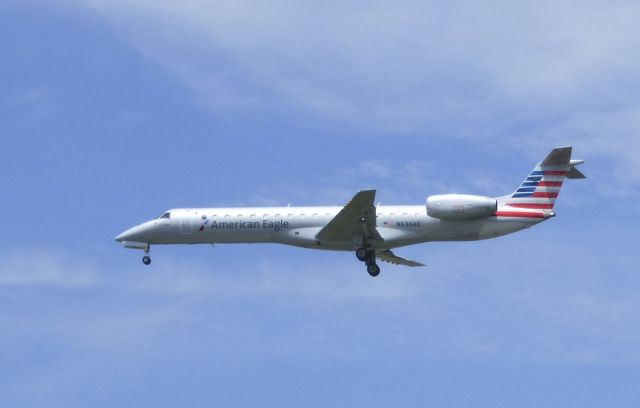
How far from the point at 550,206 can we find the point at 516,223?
5.37 feet

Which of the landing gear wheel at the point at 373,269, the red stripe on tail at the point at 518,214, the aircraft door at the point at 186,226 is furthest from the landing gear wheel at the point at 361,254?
the aircraft door at the point at 186,226

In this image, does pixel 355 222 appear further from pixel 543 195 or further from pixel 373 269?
pixel 543 195

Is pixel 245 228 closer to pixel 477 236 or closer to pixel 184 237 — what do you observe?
pixel 184 237

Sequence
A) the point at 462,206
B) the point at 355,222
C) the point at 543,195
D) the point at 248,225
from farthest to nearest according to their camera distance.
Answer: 1. the point at 248,225
2. the point at 543,195
3. the point at 355,222
4. the point at 462,206

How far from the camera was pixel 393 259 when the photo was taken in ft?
209

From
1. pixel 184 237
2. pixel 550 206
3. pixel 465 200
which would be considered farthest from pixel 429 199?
pixel 184 237

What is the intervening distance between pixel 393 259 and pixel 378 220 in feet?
18.3

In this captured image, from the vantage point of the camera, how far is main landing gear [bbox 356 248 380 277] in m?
58.7

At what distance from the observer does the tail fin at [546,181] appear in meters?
57.2

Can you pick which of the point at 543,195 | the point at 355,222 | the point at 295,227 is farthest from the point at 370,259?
the point at 543,195

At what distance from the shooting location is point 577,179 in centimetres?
5775

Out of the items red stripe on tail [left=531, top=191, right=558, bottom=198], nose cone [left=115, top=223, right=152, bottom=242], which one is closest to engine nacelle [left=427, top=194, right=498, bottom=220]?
red stripe on tail [left=531, top=191, right=558, bottom=198]

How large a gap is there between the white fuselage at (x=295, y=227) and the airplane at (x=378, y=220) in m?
0.04

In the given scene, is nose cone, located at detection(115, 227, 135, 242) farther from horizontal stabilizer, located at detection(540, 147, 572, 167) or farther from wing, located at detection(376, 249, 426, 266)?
horizontal stabilizer, located at detection(540, 147, 572, 167)
